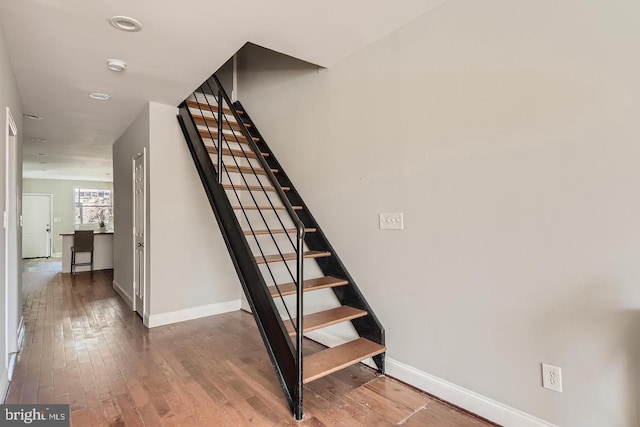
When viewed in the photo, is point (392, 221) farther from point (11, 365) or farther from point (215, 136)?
point (11, 365)

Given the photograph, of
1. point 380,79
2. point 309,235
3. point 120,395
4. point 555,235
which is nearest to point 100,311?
point 120,395

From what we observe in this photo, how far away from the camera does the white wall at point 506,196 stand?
1.52m

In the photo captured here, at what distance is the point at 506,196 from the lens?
73.7 inches

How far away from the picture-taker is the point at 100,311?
14.2 feet

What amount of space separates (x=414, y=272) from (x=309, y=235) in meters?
1.09

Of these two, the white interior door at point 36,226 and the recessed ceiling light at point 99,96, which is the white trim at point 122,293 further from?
the white interior door at point 36,226

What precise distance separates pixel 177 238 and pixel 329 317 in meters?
2.21

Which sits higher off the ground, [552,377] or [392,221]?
[392,221]

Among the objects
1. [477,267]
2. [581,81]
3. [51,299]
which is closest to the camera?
[581,81]

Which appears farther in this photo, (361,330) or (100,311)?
(100,311)

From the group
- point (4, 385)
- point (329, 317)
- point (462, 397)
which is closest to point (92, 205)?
point (4, 385)

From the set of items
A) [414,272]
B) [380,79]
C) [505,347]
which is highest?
[380,79]

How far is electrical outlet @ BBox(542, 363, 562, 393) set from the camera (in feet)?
5.54

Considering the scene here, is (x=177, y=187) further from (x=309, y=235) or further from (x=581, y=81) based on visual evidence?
(x=581, y=81)
